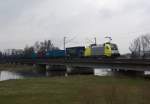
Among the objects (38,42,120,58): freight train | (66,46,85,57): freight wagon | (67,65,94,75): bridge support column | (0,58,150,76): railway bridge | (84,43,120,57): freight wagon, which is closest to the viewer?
(0,58,150,76): railway bridge

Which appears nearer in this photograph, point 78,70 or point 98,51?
point 98,51

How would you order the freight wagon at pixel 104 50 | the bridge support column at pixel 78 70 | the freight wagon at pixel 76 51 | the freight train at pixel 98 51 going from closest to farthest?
the freight wagon at pixel 104 50
the freight train at pixel 98 51
the bridge support column at pixel 78 70
the freight wagon at pixel 76 51

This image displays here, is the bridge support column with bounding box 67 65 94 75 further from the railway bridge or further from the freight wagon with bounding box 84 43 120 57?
the freight wagon with bounding box 84 43 120 57

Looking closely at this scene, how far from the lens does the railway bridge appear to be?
5306 centimetres

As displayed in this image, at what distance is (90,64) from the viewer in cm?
7156

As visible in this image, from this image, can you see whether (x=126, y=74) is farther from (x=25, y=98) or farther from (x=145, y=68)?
(x=25, y=98)

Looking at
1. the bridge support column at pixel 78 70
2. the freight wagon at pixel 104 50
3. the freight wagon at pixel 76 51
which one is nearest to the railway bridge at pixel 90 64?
the bridge support column at pixel 78 70

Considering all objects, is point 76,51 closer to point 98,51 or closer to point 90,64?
point 98,51

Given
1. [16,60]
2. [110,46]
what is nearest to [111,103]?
[110,46]

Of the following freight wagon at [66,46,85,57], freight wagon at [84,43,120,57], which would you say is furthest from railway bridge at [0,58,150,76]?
freight wagon at [66,46,85,57]

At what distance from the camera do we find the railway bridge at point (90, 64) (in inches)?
2089

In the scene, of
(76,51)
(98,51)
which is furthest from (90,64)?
(76,51)

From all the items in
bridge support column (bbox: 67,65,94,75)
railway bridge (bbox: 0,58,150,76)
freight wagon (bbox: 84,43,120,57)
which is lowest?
bridge support column (bbox: 67,65,94,75)

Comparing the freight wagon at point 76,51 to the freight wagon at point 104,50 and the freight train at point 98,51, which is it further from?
the freight wagon at point 104,50
